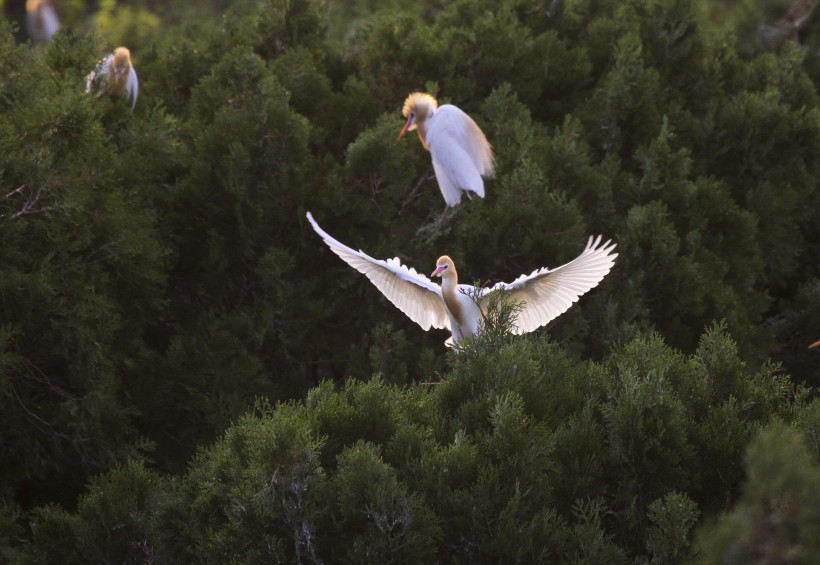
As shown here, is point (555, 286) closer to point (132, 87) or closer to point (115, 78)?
point (115, 78)

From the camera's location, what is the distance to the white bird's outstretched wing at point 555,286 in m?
5.76

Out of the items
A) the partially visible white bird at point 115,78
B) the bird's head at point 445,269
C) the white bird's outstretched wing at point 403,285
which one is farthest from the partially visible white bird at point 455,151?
the partially visible white bird at point 115,78

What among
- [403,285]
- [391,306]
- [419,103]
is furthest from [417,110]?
[403,285]

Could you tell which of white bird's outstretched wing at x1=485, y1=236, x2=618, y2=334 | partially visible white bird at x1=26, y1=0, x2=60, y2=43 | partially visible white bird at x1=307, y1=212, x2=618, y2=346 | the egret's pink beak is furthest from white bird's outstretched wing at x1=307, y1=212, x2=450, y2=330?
partially visible white bird at x1=26, y1=0, x2=60, y2=43

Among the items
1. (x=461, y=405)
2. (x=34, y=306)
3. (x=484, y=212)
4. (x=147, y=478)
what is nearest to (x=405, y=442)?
(x=461, y=405)

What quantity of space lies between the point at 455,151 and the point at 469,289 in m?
1.70

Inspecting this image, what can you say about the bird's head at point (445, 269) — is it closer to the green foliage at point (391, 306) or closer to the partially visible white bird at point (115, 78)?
the green foliage at point (391, 306)

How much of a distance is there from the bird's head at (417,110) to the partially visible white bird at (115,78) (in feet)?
5.94

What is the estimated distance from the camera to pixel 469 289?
6066mm

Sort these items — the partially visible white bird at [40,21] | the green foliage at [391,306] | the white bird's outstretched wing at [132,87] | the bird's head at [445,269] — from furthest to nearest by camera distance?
the partially visible white bird at [40,21]
the white bird's outstretched wing at [132,87]
the bird's head at [445,269]
the green foliage at [391,306]

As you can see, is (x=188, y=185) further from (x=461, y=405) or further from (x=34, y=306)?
(x=461, y=405)

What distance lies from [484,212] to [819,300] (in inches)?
102

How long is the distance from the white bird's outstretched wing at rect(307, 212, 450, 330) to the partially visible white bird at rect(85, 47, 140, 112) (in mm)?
2406

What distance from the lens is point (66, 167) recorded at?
6418mm
